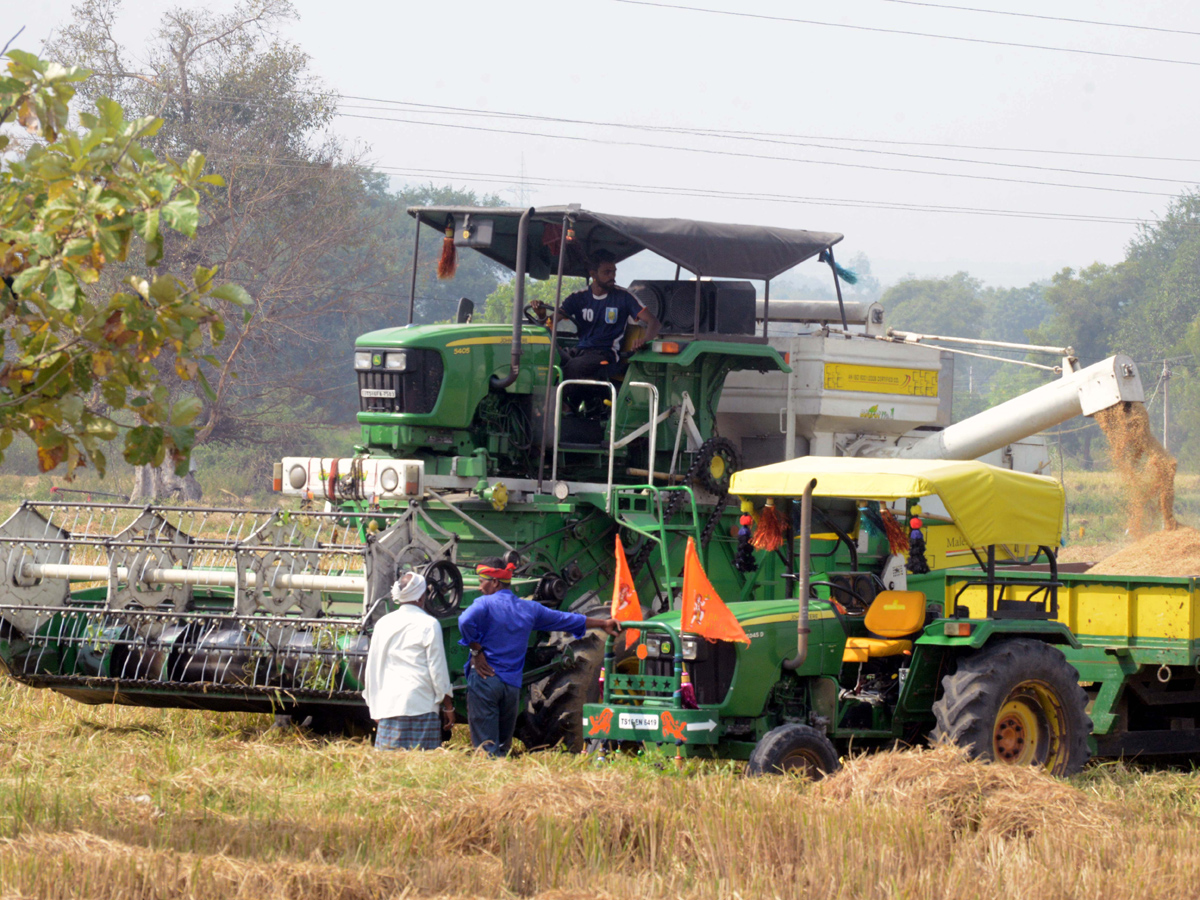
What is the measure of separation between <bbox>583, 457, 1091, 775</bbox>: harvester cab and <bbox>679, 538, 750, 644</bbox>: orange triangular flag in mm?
154

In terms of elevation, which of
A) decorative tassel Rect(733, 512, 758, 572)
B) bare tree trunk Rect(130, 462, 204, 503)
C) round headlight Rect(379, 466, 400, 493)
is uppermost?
bare tree trunk Rect(130, 462, 204, 503)

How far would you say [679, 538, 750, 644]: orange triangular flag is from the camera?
8.45 metres

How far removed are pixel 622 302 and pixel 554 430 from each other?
4.20 ft

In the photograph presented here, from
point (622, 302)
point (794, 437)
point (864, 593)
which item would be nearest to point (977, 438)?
point (794, 437)

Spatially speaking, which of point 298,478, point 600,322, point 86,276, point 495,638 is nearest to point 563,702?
point 495,638

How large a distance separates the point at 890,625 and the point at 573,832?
327 centimetres

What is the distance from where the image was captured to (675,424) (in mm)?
12602

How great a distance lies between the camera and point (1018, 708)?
9.18 m

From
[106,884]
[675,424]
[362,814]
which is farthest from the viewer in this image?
[675,424]

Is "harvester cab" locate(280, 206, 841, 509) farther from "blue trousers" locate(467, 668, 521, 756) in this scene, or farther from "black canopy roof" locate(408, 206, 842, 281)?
"blue trousers" locate(467, 668, 521, 756)

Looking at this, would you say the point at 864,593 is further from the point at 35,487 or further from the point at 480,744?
the point at 35,487

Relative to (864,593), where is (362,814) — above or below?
below

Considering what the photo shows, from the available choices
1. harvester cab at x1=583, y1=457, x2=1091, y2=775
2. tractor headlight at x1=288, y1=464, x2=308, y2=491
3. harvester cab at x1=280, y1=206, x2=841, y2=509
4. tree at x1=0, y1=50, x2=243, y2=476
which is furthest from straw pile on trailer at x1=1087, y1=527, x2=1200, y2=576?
tree at x1=0, y1=50, x2=243, y2=476

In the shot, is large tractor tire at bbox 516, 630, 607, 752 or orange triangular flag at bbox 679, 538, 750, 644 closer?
orange triangular flag at bbox 679, 538, 750, 644
